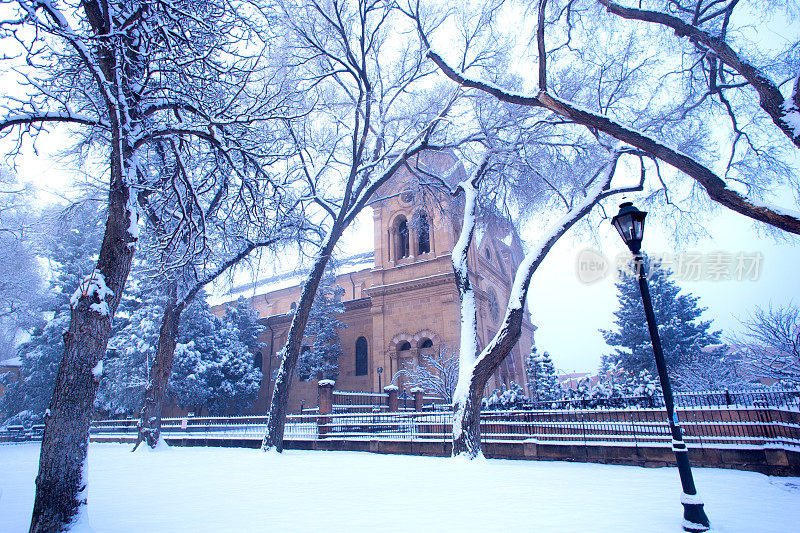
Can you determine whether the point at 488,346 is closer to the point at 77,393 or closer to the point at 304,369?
the point at 77,393

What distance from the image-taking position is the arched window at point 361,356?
30.0 metres

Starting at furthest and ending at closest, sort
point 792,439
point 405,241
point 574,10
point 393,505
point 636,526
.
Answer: point 405,241 < point 574,10 < point 792,439 < point 393,505 < point 636,526

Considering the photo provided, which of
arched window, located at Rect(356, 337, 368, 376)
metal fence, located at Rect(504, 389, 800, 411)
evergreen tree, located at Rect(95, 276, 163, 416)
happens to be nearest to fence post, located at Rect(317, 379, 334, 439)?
metal fence, located at Rect(504, 389, 800, 411)

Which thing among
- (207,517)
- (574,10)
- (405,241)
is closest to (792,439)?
(207,517)

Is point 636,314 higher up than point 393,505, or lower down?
higher up

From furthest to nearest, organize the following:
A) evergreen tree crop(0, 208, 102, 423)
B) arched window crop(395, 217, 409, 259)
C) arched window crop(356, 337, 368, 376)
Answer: arched window crop(356, 337, 368, 376), arched window crop(395, 217, 409, 259), evergreen tree crop(0, 208, 102, 423)

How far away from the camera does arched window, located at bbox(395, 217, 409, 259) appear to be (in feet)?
95.2

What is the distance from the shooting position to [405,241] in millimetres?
29391

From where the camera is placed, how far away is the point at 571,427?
1166 cm

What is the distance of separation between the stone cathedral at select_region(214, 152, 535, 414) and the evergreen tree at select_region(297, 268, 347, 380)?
2.29ft

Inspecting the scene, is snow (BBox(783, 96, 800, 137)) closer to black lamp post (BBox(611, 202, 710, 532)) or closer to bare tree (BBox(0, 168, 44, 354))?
black lamp post (BBox(611, 202, 710, 532))

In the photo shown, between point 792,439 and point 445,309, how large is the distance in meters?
18.1

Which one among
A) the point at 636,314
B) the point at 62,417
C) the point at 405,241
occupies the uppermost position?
the point at 405,241

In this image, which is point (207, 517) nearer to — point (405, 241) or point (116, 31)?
point (116, 31)
